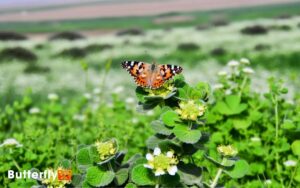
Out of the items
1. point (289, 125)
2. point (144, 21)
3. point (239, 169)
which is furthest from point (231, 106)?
point (144, 21)

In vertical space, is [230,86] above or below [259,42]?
above

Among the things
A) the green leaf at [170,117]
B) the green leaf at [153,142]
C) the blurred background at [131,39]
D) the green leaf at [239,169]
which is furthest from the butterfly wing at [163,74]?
the blurred background at [131,39]

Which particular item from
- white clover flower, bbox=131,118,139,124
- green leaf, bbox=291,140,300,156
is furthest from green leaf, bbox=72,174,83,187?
white clover flower, bbox=131,118,139,124

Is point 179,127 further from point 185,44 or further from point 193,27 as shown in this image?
point 193,27

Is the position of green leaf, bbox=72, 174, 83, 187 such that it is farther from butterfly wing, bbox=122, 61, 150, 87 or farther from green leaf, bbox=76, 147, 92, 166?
butterfly wing, bbox=122, 61, 150, 87

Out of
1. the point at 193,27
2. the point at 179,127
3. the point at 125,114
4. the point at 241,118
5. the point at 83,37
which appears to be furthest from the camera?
the point at 193,27

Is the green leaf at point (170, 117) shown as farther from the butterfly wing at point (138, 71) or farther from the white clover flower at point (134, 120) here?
the white clover flower at point (134, 120)

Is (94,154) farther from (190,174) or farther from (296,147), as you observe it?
(296,147)

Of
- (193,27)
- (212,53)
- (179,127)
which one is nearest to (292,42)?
(212,53)
